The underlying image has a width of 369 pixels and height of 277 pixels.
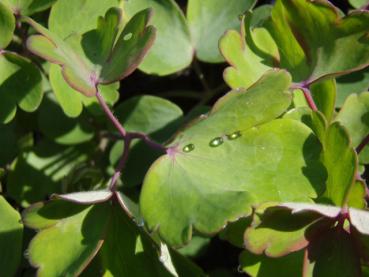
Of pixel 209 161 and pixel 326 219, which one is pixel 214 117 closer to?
pixel 209 161

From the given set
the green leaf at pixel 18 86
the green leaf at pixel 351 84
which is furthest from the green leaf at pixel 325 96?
the green leaf at pixel 18 86

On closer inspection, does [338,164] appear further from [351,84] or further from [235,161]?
[351,84]

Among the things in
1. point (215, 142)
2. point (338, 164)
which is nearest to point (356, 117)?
point (338, 164)

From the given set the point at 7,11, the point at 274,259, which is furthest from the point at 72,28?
the point at 274,259

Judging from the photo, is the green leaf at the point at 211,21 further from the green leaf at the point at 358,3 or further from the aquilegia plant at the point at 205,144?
the green leaf at the point at 358,3

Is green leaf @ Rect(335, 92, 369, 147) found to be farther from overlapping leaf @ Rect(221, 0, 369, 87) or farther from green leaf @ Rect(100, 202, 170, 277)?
green leaf @ Rect(100, 202, 170, 277)

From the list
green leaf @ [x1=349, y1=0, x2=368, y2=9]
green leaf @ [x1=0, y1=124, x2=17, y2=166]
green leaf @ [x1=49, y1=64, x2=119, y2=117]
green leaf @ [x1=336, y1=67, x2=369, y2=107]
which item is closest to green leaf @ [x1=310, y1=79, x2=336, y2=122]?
green leaf @ [x1=336, y1=67, x2=369, y2=107]
